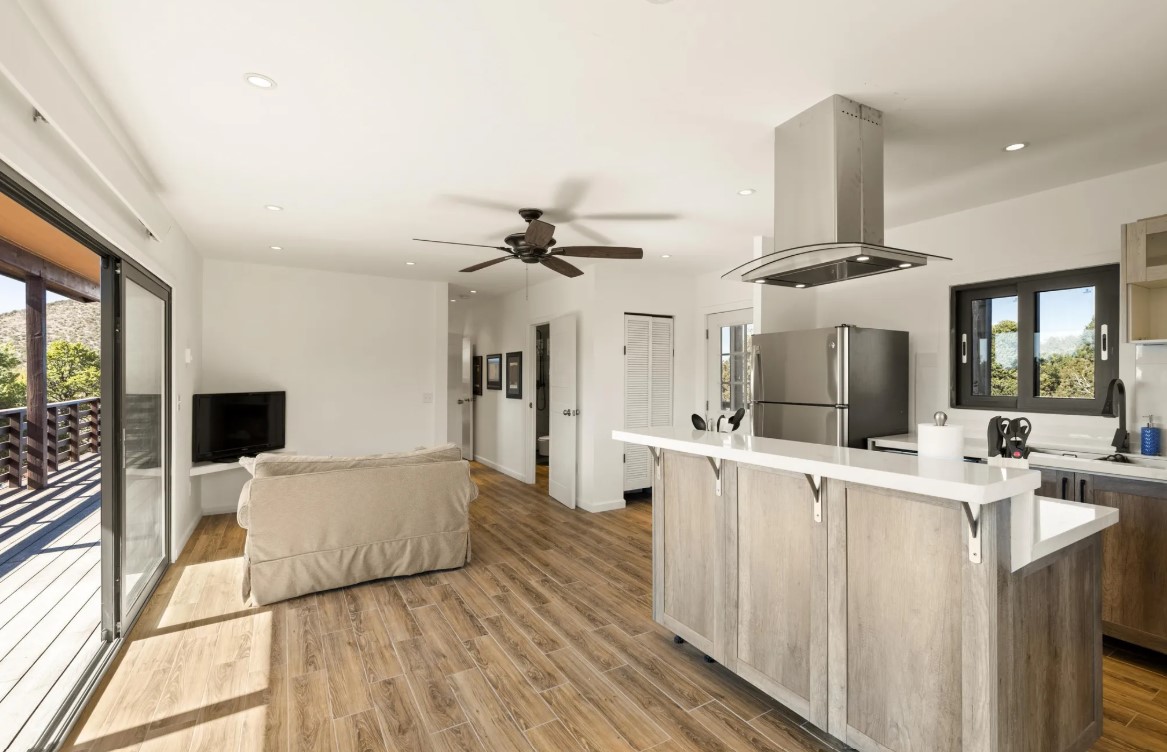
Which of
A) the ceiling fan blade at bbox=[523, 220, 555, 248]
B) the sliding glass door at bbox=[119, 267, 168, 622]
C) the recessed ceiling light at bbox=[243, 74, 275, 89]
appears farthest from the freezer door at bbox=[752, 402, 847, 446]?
the sliding glass door at bbox=[119, 267, 168, 622]

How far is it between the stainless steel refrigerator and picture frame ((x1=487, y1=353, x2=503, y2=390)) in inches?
166

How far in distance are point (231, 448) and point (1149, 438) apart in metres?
6.39

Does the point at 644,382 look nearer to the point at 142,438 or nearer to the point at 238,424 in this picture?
the point at 238,424

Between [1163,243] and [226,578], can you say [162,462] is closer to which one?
[226,578]

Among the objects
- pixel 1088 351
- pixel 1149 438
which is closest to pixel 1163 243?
pixel 1088 351

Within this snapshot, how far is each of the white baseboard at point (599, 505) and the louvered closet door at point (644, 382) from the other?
0.27m

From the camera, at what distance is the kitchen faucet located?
2.81 meters

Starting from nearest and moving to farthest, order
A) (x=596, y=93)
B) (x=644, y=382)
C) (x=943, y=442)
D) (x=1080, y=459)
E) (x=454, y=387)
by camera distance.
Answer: (x=943, y=442)
(x=596, y=93)
(x=1080, y=459)
(x=644, y=382)
(x=454, y=387)

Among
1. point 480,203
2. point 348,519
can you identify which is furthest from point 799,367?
point 348,519

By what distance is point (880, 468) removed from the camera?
1736 mm

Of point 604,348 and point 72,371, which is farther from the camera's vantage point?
point 604,348

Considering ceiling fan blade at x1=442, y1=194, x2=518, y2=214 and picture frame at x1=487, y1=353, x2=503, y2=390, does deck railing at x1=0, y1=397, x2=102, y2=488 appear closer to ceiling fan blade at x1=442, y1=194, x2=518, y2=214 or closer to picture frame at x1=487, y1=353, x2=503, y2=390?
ceiling fan blade at x1=442, y1=194, x2=518, y2=214

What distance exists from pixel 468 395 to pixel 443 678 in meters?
6.15

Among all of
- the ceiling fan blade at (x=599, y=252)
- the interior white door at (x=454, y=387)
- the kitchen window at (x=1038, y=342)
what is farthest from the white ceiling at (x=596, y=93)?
the interior white door at (x=454, y=387)
